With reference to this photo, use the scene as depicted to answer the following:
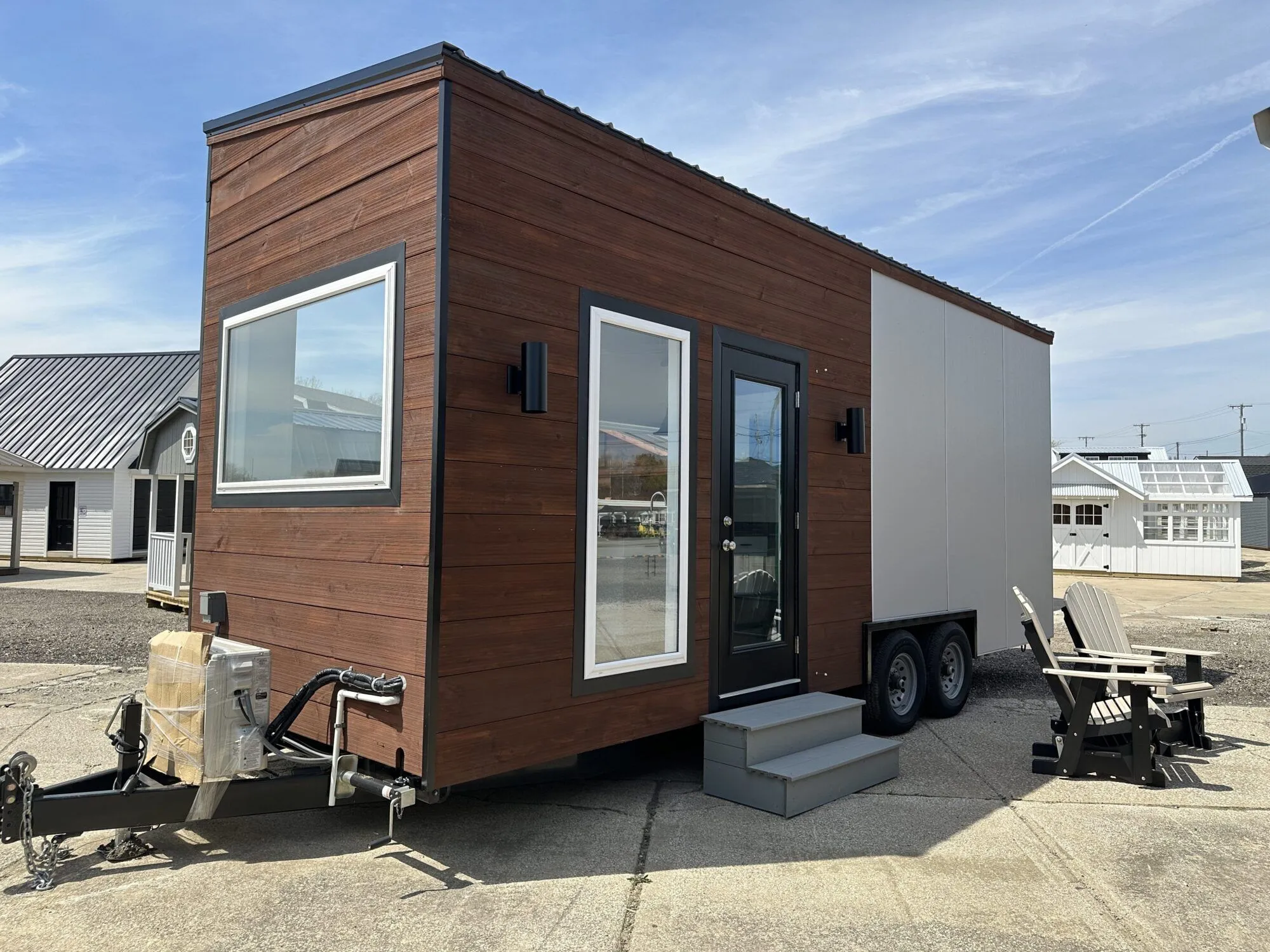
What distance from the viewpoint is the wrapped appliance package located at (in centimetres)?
332

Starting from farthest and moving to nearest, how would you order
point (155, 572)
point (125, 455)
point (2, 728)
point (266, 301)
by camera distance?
point (125, 455), point (155, 572), point (2, 728), point (266, 301)

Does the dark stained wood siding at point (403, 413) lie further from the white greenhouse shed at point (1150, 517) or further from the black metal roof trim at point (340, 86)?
the white greenhouse shed at point (1150, 517)

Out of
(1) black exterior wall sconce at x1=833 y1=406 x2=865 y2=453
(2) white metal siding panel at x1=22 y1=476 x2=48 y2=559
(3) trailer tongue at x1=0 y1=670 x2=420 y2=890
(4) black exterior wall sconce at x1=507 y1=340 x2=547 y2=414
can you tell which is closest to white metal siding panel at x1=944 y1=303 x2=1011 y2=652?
(1) black exterior wall sconce at x1=833 y1=406 x2=865 y2=453

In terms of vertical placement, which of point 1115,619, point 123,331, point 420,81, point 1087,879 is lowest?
point 1087,879

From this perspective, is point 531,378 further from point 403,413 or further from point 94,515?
point 94,515

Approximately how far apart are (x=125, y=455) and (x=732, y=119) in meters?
18.0

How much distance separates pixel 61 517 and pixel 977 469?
21.2 metres

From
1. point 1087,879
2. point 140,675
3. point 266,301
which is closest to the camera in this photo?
point 1087,879

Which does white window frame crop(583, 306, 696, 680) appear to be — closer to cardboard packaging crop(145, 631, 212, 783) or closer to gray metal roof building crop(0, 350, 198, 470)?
cardboard packaging crop(145, 631, 212, 783)

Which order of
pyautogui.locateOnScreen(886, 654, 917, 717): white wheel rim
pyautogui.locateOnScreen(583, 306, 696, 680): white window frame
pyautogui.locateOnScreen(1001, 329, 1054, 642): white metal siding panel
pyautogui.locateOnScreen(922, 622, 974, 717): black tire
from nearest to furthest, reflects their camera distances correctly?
pyautogui.locateOnScreen(583, 306, 696, 680): white window frame → pyautogui.locateOnScreen(886, 654, 917, 717): white wheel rim → pyautogui.locateOnScreen(922, 622, 974, 717): black tire → pyautogui.locateOnScreen(1001, 329, 1054, 642): white metal siding panel

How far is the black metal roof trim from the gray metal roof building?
17.6 metres

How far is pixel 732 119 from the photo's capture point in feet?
23.0

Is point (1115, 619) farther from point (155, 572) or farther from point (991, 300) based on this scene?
point (155, 572)

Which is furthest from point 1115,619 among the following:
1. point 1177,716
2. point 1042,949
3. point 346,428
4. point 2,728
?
point 2,728
